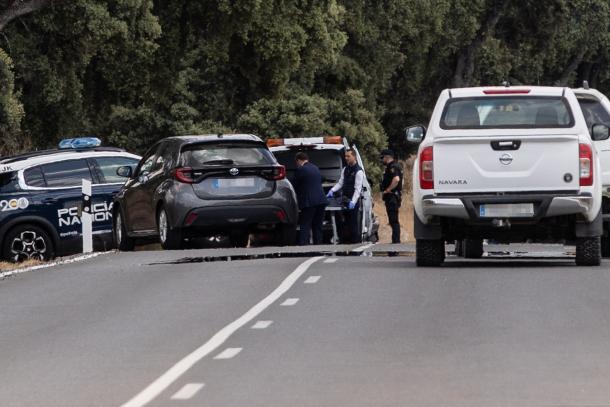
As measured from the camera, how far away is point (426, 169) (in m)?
18.7

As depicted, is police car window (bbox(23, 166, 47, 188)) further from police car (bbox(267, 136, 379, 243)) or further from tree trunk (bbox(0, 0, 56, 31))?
tree trunk (bbox(0, 0, 56, 31))

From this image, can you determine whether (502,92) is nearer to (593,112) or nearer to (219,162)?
(593,112)

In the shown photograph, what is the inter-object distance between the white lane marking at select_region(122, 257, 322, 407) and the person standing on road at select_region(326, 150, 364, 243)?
9628mm

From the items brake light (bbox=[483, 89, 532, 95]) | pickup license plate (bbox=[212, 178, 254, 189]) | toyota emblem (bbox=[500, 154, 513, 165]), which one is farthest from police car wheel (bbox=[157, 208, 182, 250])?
toyota emblem (bbox=[500, 154, 513, 165])

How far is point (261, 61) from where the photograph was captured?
1560 inches

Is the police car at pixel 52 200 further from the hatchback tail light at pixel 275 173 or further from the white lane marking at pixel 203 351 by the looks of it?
the white lane marking at pixel 203 351

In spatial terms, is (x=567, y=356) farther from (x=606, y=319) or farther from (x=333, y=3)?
(x=333, y=3)

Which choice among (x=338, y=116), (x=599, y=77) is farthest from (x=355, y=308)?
(x=599, y=77)

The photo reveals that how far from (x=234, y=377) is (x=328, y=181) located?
59.9 feet

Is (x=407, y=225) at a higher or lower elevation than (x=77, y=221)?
lower

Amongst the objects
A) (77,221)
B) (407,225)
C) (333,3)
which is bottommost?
(407,225)

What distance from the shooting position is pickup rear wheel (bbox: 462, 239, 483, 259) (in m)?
22.1

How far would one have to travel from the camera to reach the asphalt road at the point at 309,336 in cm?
1045

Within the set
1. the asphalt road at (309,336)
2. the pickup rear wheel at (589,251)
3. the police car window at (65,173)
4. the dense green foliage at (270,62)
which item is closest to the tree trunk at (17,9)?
the dense green foliage at (270,62)
